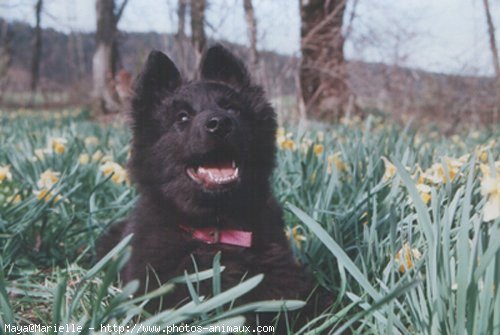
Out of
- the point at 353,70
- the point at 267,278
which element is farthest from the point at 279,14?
the point at 267,278

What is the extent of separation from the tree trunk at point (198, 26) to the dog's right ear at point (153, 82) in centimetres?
384

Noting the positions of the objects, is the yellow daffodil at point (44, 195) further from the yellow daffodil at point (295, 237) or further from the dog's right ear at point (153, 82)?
the yellow daffodil at point (295, 237)

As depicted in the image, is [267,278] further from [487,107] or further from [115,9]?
[115,9]

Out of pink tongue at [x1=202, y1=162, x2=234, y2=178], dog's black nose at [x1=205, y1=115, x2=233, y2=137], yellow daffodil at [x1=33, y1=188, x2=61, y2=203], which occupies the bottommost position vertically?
yellow daffodil at [x1=33, y1=188, x2=61, y2=203]

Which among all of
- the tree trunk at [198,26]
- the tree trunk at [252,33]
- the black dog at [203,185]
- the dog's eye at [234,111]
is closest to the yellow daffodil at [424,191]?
the black dog at [203,185]

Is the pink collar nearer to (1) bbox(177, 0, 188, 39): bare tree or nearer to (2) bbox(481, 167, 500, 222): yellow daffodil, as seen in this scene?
(2) bbox(481, 167, 500, 222): yellow daffodil

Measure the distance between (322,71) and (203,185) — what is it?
6156 millimetres

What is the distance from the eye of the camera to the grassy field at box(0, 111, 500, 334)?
3.76ft

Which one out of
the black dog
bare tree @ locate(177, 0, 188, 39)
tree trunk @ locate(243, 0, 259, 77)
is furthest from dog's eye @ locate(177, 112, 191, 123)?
bare tree @ locate(177, 0, 188, 39)

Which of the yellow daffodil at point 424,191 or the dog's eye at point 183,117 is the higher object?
the dog's eye at point 183,117

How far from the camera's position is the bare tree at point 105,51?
40.4ft

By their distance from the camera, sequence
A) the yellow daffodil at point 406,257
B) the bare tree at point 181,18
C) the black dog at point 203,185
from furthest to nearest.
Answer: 1. the bare tree at point 181,18
2. the black dog at point 203,185
3. the yellow daffodil at point 406,257

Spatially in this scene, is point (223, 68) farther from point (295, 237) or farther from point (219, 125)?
point (295, 237)

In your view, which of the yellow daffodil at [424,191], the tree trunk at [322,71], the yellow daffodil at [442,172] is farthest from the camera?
the tree trunk at [322,71]
